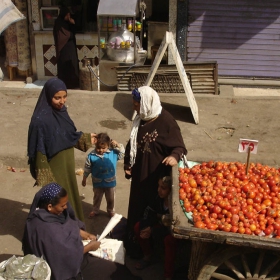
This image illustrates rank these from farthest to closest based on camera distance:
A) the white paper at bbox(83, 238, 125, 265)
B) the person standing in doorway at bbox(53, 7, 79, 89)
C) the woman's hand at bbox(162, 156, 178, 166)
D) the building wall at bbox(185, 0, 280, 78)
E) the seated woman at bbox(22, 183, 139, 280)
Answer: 1. the building wall at bbox(185, 0, 280, 78)
2. the person standing in doorway at bbox(53, 7, 79, 89)
3. the woman's hand at bbox(162, 156, 178, 166)
4. the white paper at bbox(83, 238, 125, 265)
5. the seated woman at bbox(22, 183, 139, 280)

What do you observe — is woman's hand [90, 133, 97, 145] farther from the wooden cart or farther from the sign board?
the sign board

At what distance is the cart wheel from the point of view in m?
3.49

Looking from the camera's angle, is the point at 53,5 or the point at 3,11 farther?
the point at 53,5

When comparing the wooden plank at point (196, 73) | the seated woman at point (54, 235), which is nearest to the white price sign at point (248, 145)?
the seated woman at point (54, 235)

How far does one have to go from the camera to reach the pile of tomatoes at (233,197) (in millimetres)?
3514

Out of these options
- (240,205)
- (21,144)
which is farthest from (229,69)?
(240,205)

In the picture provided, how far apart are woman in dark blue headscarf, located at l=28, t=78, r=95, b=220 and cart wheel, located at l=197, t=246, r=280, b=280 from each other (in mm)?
1628

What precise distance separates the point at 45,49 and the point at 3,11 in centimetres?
399

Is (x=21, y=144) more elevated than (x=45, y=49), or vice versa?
(x=45, y=49)

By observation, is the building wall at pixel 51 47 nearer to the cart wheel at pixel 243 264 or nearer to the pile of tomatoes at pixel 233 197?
→ the pile of tomatoes at pixel 233 197

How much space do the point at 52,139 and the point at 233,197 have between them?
5.46 ft

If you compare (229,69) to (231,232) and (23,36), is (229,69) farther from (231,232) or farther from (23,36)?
(231,232)

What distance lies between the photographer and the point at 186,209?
3.72 m

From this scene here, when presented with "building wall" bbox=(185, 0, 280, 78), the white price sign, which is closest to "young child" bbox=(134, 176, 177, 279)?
the white price sign
